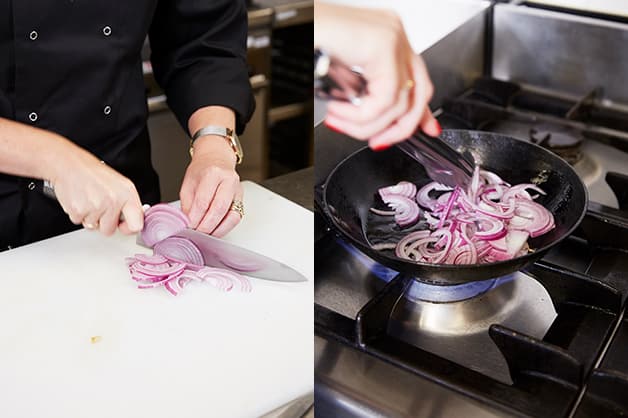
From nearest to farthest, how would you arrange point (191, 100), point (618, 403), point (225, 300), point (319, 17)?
point (319, 17) < point (618, 403) < point (225, 300) < point (191, 100)

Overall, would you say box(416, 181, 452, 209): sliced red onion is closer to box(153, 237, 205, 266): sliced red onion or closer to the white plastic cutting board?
the white plastic cutting board

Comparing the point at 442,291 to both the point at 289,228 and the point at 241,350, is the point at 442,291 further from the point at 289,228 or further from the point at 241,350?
the point at 289,228

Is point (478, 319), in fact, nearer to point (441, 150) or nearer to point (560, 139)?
point (441, 150)

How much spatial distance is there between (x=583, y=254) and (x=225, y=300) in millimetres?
364

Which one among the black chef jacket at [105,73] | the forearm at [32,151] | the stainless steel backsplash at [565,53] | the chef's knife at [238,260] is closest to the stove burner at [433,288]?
the chef's knife at [238,260]

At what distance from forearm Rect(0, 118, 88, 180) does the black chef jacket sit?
123 mm

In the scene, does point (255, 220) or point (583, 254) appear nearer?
point (583, 254)

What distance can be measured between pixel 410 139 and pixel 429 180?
0.18 m

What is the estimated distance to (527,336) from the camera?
0.59 meters

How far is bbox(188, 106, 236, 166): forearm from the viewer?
42.3 inches

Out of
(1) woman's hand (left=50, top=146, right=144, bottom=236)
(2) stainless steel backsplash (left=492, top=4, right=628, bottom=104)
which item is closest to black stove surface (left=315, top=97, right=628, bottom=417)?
(2) stainless steel backsplash (left=492, top=4, right=628, bottom=104)

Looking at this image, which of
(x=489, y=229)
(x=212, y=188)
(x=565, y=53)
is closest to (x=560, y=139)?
(x=565, y=53)

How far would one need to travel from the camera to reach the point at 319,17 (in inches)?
14.8

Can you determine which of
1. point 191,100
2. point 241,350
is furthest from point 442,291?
point 191,100
